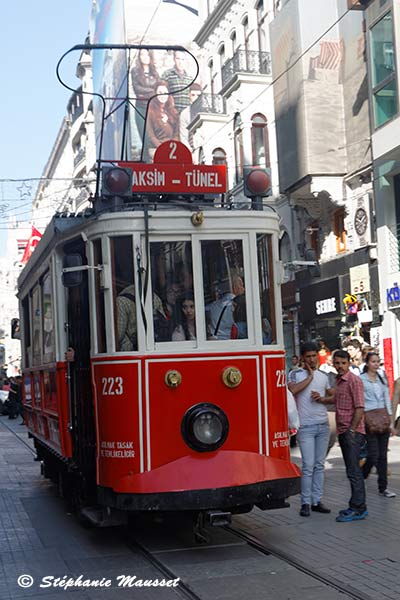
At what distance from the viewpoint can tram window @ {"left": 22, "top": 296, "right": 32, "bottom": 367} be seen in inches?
513

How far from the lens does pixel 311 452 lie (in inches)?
378

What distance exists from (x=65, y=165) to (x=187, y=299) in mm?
68819

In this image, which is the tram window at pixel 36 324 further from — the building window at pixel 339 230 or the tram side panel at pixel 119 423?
the building window at pixel 339 230

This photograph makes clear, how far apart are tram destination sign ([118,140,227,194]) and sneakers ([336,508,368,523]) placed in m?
3.40

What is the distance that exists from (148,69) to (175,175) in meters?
45.6

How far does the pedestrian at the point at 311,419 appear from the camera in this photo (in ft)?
31.5

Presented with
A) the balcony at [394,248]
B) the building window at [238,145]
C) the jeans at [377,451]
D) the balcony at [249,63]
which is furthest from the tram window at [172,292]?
the balcony at [249,63]

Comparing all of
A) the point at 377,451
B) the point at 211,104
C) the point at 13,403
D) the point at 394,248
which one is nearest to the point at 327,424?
the point at 377,451

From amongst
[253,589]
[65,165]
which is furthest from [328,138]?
[65,165]

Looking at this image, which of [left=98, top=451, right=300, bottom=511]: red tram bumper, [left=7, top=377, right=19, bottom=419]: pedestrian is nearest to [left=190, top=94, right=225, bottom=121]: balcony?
[left=7, top=377, right=19, bottom=419]: pedestrian

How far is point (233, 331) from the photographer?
827 centimetres

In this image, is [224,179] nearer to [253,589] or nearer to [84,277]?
[84,277]

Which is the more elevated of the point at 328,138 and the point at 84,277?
the point at 328,138

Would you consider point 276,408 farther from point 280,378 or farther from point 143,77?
point 143,77
